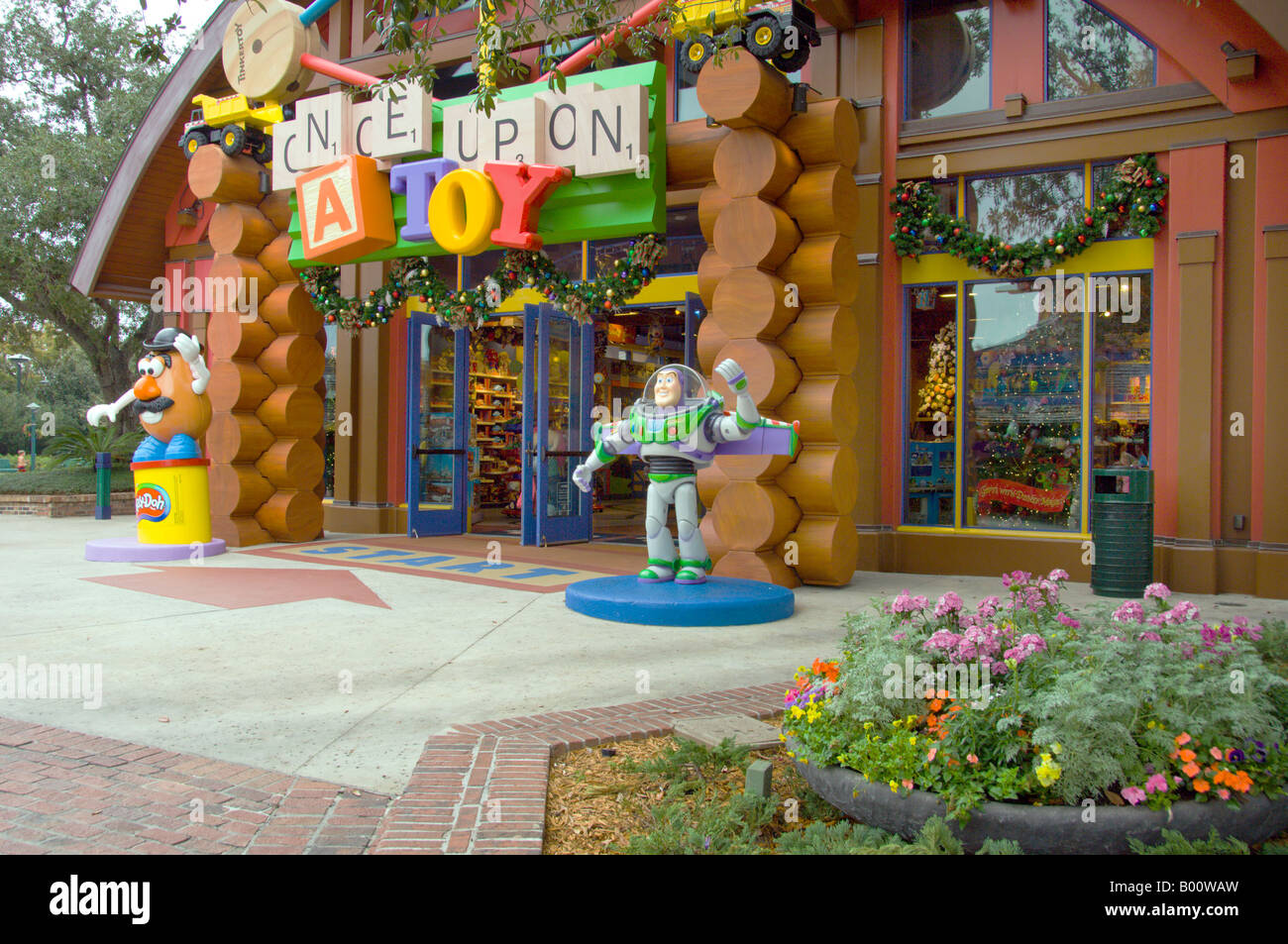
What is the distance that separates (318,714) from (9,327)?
73.2 feet

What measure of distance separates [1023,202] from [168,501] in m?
9.54

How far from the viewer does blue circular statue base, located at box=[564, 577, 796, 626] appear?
7.01 meters

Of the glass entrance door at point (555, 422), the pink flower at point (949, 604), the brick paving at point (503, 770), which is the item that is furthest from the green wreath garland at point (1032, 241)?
the pink flower at point (949, 604)

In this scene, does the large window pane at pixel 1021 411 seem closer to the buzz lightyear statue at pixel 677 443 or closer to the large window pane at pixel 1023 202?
the large window pane at pixel 1023 202

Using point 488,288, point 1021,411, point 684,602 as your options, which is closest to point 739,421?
point 684,602

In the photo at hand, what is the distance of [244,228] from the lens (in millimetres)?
11562

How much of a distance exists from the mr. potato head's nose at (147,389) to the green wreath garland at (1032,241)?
8084 mm

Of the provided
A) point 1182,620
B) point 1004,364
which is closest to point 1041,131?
point 1004,364

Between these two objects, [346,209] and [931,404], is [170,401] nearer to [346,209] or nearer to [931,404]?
[346,209]

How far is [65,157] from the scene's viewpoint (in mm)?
17562

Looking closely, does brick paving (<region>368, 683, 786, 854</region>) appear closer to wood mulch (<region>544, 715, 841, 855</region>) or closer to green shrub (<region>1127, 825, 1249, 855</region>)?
wood mulch (<region>544, 715, 841, 855</region>)

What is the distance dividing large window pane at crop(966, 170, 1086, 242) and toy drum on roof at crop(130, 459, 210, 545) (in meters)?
8.79

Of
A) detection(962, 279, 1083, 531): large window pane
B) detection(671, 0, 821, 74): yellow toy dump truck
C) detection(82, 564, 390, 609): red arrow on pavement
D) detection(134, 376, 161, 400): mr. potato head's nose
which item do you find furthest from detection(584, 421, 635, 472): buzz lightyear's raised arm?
detection(134, 376, 161, 400): mr. potato head's nose

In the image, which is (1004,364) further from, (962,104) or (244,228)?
(244,228)
